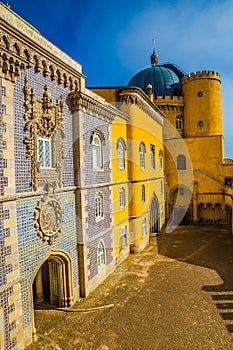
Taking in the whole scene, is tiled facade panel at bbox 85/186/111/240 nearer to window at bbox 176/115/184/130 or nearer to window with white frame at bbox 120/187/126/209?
window with white frame at bbox 120/187/126/209

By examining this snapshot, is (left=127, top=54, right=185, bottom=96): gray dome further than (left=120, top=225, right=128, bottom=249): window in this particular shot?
Yes

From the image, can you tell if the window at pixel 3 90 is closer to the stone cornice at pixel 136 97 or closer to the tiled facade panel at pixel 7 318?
the tiled facade panel at pixel 7 318

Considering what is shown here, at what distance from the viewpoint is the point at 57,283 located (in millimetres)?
11625

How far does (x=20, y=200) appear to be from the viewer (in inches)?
347

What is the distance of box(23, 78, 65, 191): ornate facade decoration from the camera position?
926 centimetres

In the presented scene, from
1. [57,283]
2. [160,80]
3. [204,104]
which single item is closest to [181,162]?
[204,104]

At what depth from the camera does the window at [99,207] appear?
14.1 meters

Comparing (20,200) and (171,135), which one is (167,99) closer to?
(171,135)

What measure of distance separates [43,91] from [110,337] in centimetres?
1020

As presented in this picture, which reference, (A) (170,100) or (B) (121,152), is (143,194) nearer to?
(B) (121,152)

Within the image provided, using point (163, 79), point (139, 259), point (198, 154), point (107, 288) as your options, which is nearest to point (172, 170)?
point (198, 154)

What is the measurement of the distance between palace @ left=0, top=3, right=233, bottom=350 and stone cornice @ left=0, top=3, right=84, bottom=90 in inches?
1.5

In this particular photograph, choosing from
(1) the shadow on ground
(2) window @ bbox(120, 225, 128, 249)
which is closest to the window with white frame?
(2) window @ bbox(120, 225, 128, 249)

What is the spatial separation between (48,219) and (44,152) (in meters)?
2.84
